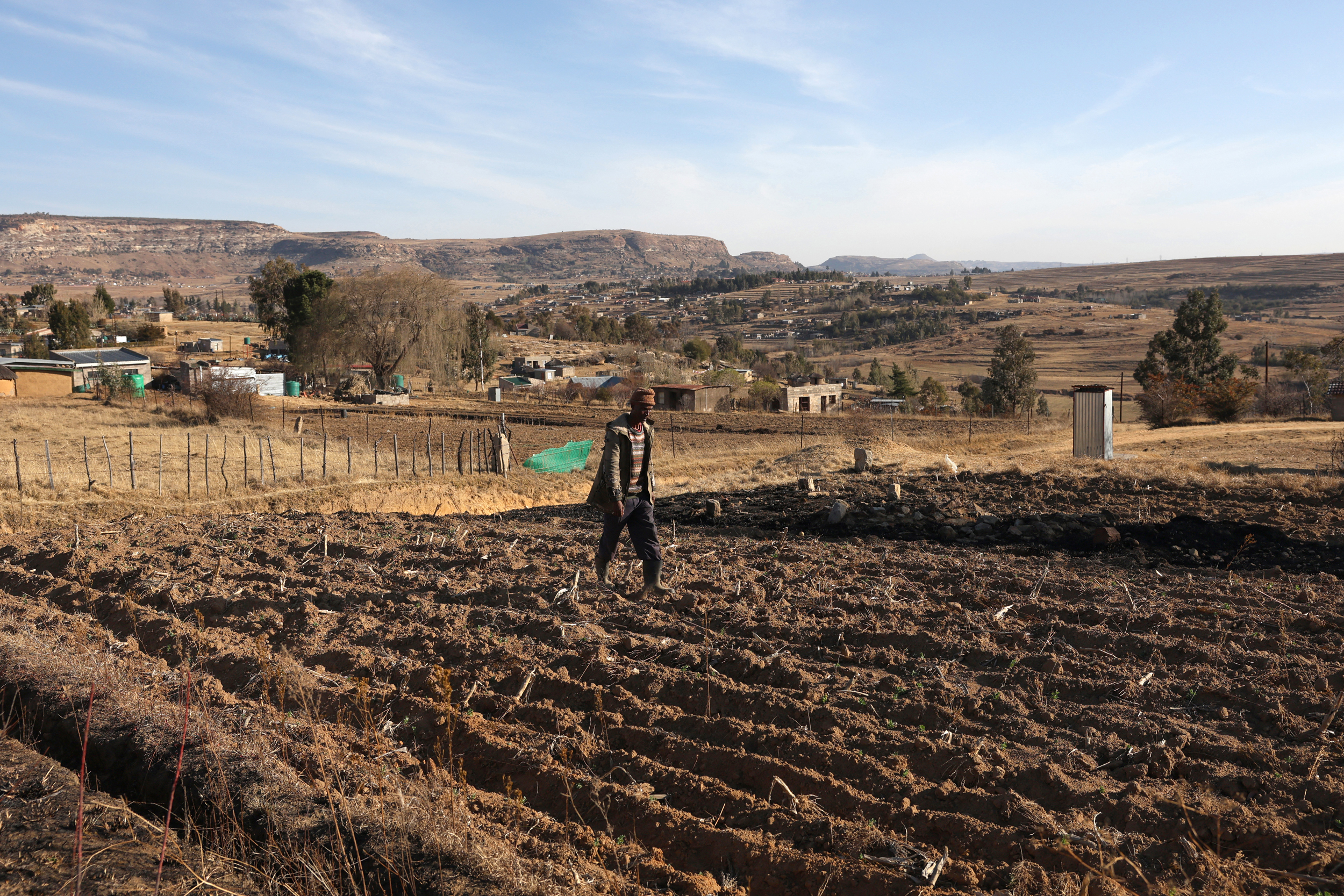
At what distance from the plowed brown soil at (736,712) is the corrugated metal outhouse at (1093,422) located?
12.1m

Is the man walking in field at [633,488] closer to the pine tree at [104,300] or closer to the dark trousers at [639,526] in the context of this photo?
the dark trousers at [639,526]

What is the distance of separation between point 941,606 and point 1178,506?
7586 millimetres

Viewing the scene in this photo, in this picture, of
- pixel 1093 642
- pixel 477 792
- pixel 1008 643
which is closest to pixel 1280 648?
pixel 1093 642

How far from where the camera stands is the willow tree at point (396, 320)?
163 ft

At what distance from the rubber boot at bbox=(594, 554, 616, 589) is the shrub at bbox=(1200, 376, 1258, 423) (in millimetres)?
33885

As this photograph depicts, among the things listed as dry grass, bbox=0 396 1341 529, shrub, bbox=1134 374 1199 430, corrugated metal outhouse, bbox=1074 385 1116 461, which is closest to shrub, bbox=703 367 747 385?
dry grass, bbox=0 396 1341 529

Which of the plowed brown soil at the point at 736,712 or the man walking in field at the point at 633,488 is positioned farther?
the man walking in field at the point at 633,488

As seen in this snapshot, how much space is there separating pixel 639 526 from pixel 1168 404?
3390 cm

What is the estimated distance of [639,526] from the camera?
268 inches

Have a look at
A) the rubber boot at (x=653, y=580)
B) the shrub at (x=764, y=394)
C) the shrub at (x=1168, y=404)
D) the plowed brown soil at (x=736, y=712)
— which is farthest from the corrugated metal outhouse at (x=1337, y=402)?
the rubber boot at (x=653, y=580)

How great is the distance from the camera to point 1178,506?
12070 millimetres

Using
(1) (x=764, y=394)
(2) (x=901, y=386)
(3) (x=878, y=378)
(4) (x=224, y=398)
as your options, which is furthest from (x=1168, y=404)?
(3) (x=878, y=378)

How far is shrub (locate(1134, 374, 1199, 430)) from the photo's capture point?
111ft

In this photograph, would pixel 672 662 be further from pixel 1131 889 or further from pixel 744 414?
pixel 744 414
